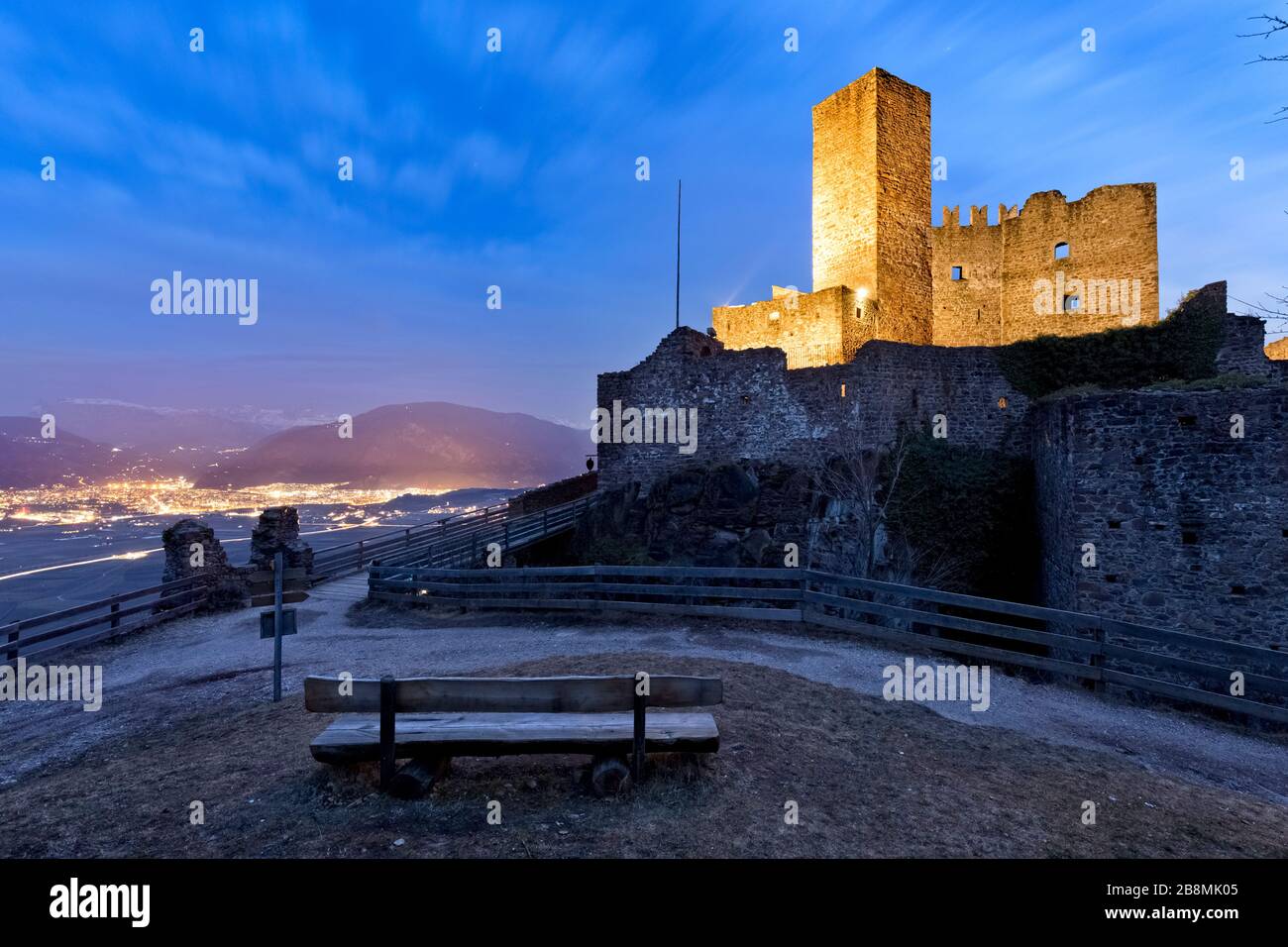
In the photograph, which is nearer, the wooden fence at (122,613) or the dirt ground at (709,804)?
the dirt ground at (709,804)

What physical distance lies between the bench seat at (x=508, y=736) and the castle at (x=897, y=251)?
71.9 feet

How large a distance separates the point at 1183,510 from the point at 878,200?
63.0 feet

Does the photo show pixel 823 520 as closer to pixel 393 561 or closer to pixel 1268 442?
pixel 1268 442

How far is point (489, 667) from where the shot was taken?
8.92m

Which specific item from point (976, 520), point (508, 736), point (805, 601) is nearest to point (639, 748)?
point (508, 736)

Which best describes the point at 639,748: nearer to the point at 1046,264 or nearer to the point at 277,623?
the point at 277,623

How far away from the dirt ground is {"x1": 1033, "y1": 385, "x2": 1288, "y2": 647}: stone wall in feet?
22.7

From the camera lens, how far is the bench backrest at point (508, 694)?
14.5ft

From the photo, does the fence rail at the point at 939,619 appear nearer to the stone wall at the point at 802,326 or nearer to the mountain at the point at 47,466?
the stone wall at the point at 802,326

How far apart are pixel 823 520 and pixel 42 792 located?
1589 cm

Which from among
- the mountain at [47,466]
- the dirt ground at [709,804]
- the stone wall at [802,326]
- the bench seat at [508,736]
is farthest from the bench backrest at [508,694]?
the mountain at [47,466]

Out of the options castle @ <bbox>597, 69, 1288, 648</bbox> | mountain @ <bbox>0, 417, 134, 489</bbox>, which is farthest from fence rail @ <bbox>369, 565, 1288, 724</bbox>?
mountain @ <bbox>0, 417, 134, 489</bbox>

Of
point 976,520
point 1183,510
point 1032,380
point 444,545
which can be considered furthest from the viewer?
point 444,545
